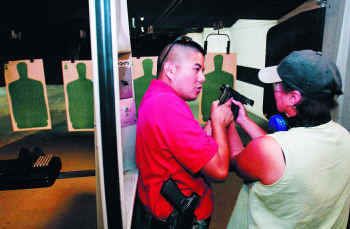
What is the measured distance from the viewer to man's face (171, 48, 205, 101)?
4.23ft

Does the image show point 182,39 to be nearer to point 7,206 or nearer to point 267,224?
point 267,224

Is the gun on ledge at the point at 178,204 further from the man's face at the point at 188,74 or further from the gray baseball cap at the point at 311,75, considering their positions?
the gray baseball cap at the point at 311,75

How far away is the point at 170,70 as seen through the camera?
1.31 m

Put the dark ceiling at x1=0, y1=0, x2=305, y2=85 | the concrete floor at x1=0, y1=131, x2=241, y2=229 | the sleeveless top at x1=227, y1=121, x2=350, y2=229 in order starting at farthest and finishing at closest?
the dark ceiling at x1=0, y1=0, x2=305, y2=85 → the concrete floor at x1=0, y1=131, x2=241, y2=229 → the sleeveless top at x1=227, y1=121, x2=350, y2=229

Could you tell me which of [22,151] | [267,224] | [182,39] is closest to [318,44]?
[182,39]

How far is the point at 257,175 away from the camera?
0.94 metres

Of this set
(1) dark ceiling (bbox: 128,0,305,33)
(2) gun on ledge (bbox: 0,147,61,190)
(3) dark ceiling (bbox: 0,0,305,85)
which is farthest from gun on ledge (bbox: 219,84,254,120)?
(1) dark ceiling (bbox: 128,0,305,33)

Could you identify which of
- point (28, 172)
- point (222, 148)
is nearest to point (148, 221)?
point (222, 148)

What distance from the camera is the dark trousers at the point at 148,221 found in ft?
4.10

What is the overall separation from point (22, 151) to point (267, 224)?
4.54 ft

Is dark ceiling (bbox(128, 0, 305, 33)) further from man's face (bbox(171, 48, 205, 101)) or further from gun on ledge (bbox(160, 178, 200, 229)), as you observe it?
gun on ledge (bbox(160, 178, 200, 229))

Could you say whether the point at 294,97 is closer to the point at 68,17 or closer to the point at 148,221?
the point at 148,221

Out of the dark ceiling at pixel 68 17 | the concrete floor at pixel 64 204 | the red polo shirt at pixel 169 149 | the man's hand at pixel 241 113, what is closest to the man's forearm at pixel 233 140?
the man's hand at pixel 241 113

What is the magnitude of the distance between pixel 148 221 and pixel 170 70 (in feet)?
2.39
